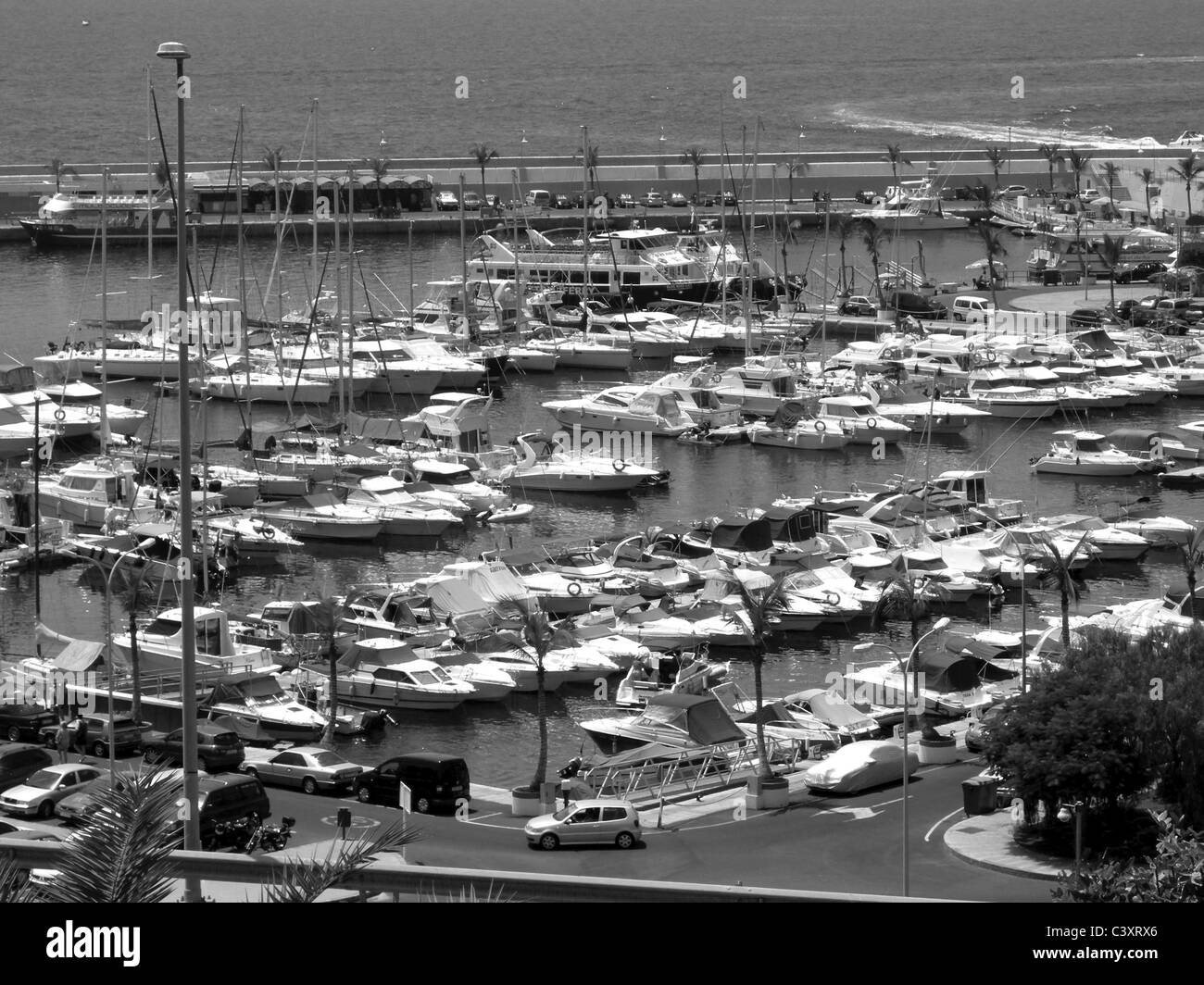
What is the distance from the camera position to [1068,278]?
90438 millimetres

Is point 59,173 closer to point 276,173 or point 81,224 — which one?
point 81,224

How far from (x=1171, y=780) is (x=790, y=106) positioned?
561 ft

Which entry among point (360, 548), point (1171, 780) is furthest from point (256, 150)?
point (1171, 780)

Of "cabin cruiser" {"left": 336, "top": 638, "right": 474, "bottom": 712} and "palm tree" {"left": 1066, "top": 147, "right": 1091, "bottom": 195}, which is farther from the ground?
"palm tree" {"left": 1066, "top": 147, "right": 1091, "bottom": 195}

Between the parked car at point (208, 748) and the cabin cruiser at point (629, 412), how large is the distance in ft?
107

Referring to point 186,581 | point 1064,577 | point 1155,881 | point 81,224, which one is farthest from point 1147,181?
point 186,581

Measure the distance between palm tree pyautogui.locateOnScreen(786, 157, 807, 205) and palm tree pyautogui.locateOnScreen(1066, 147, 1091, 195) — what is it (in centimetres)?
1473

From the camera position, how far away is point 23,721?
115 feet

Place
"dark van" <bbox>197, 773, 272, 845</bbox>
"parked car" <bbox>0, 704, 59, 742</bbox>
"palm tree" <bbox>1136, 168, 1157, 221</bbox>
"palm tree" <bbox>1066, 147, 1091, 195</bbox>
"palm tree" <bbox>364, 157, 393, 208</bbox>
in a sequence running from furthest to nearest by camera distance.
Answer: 1. "palm tree" <bbox>364, 157, 393, 208</bbox>
2. "palm tree" <bbox>1066, 147, 1091, 195</bbox>
3. "palm tree" <bbox>1136, 168, 1157, 221</bbox>
4. "parked car" <bbox>0, 704, 59, 742</bbox>
5. "dark van" <bbox>197, 773, 272, 845</bbox>

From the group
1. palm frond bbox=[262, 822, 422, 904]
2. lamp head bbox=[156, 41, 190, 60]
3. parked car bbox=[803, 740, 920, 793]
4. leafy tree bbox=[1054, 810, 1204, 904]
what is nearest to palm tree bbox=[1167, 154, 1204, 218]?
parked car bbox=[803, 740, 920, 793]

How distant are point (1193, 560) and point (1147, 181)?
2694 inches

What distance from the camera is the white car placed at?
29641 millimetres

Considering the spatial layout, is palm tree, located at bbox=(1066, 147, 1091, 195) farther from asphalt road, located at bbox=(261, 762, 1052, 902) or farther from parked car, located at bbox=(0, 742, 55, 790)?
parked car, located at bbox=(0, 742, 55, 790)
